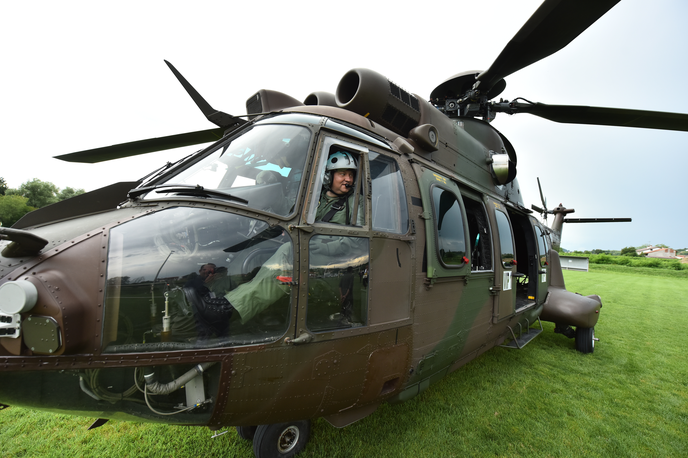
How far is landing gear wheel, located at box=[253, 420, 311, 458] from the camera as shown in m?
2.45

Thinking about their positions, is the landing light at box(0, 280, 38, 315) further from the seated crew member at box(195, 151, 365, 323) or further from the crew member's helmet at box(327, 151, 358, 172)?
the crew member's helmet at box(327, 151, 358, 172)

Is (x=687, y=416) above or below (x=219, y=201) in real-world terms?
below

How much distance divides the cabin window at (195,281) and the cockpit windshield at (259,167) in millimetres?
290

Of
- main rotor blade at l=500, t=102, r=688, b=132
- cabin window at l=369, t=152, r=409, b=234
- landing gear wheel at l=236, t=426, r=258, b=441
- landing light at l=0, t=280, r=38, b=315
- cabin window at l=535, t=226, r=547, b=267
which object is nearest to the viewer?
landing light at l=0, t=280, r=38, b=315

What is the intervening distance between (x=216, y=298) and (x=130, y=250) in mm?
527

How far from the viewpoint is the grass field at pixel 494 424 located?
2922mm

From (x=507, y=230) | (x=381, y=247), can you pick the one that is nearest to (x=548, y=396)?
(x=507, y=230)

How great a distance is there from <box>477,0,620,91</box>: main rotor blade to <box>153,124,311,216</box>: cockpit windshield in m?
2.30

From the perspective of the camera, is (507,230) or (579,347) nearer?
(507,230)

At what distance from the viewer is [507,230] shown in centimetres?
484

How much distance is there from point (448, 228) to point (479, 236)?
120 cm

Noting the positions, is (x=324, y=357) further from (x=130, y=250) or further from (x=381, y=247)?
(x=130, y=250)

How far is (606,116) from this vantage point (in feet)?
14.0

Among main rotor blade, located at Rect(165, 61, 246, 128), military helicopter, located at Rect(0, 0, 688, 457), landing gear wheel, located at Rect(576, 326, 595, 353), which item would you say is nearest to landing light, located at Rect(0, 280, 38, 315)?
military helicopter, located at Rect(0, 0, 688, 457)
